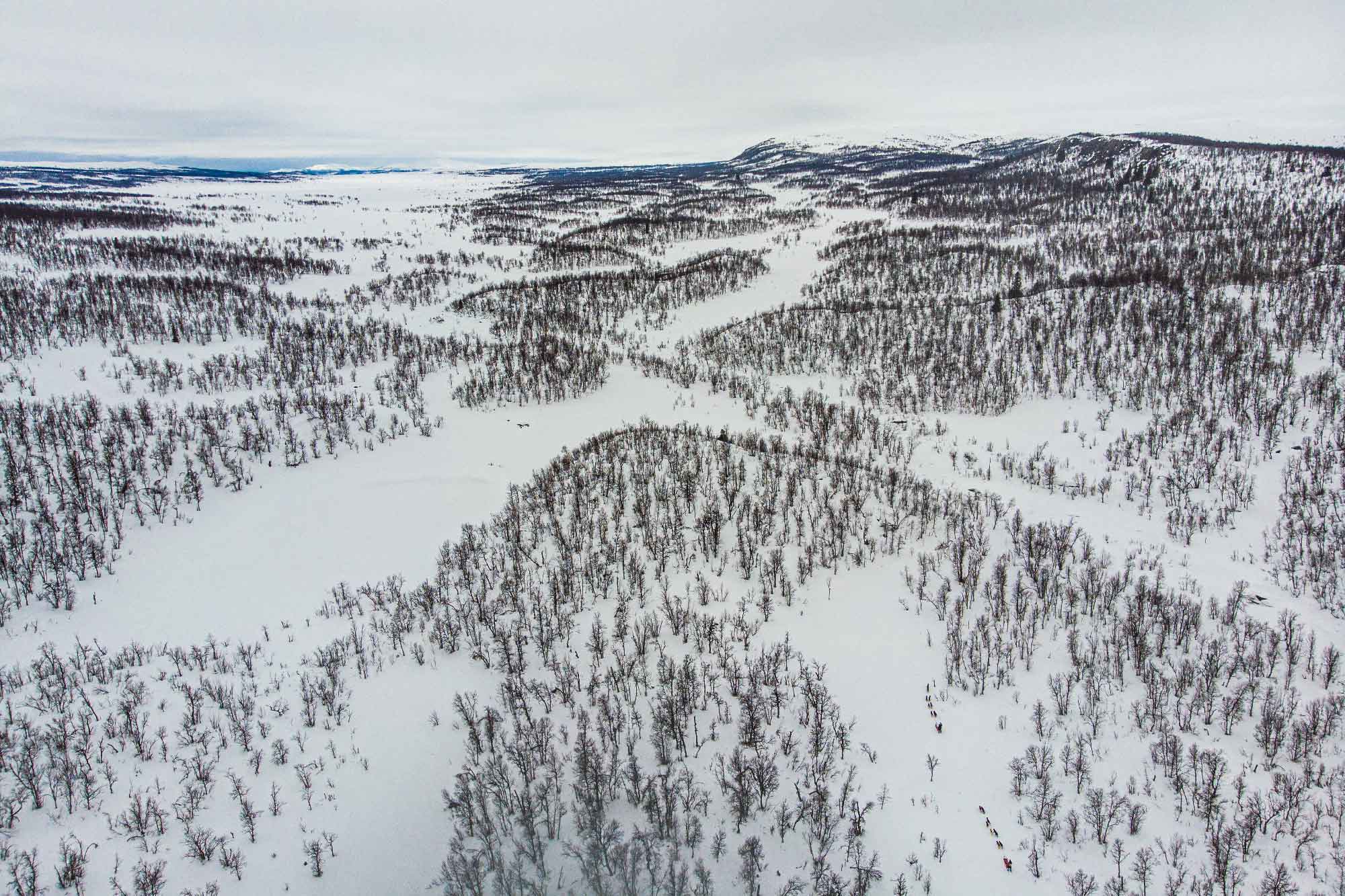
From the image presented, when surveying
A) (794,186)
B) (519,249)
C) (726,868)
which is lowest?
(726,868)

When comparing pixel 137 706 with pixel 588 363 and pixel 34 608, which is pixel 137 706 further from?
pixel 588 363

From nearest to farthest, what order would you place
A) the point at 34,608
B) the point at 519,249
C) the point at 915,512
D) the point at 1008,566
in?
1. the point at 34,608
2. the point at 1008,566
3. the point at 915,512
4. the point at 519,249

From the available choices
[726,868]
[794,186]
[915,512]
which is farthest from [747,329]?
[794,186]

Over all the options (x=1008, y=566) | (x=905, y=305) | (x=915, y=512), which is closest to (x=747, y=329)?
(x=905, y=305)

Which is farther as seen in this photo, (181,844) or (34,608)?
(34,608)

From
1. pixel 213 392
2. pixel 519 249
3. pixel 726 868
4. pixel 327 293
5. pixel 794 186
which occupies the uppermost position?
pixel 794 186

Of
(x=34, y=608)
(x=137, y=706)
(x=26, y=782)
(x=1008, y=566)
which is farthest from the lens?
(x=1008, y=566)

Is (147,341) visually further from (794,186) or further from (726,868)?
(794,186)

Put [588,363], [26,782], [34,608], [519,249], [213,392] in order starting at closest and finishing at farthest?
[26,782] < [34,608] < [213,392] < [588,363] < [519,249]

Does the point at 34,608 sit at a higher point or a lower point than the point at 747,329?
lower
